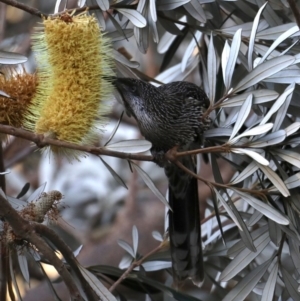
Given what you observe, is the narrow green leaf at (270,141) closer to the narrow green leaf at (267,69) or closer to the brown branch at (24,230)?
the narrow green leaf at (267,69)

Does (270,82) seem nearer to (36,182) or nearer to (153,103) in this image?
(153,103)

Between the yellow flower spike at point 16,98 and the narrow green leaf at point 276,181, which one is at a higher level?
the yellow flower spike at point 16,98

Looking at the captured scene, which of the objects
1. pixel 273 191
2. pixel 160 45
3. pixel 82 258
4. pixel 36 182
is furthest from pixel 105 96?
pixel 36 182

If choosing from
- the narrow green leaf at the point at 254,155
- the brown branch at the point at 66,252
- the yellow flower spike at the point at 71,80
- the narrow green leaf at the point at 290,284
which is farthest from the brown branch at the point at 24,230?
the narrow green leaf at the point at 290,284

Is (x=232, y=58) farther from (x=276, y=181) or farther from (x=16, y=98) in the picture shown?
(x=16, y=98)

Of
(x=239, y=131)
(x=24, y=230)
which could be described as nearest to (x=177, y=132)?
(x=239, y=131)

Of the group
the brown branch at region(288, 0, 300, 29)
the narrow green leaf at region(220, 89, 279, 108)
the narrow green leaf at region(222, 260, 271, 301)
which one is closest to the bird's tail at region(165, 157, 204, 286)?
the narrow green leaf at region(222, 260, 271, 301)

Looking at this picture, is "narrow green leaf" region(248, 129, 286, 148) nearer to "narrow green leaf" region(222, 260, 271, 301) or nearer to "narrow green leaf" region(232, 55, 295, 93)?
"narrow green leaf" region(232, 55, 295, 93)
